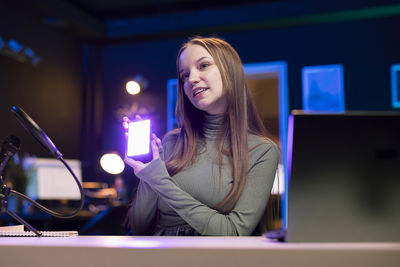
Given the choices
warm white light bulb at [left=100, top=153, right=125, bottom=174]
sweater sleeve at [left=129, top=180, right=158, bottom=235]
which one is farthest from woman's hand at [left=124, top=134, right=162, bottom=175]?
warm white light bulb at [left=100, top=153, right=125, bottom=174]

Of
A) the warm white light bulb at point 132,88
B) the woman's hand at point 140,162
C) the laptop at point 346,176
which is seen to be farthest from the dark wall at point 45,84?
the laptop at point 346,176

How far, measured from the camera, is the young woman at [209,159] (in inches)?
54.7

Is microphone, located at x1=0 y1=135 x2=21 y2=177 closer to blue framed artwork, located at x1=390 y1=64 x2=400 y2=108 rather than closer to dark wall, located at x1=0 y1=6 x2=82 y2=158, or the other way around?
dark wall, located at x1=0 y1=6 x2=82 y2=158

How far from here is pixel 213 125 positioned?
1.72 m

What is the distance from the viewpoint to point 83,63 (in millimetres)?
6969

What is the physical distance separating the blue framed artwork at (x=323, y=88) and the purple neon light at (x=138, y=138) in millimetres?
4833

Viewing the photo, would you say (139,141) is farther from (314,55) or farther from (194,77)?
(314,55)

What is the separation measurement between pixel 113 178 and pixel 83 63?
2042 millimetres

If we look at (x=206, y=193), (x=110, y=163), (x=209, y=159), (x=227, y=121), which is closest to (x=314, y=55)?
(x=110, y=163)

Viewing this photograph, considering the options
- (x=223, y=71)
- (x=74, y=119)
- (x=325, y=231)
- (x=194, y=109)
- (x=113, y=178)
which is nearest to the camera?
(x=325, y=231)

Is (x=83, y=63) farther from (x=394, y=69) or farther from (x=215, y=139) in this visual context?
(x=215, y=139)

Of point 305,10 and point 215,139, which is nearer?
point 215,139

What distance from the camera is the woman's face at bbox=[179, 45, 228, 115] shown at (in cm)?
163

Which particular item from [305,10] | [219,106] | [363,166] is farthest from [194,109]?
[305,10]
